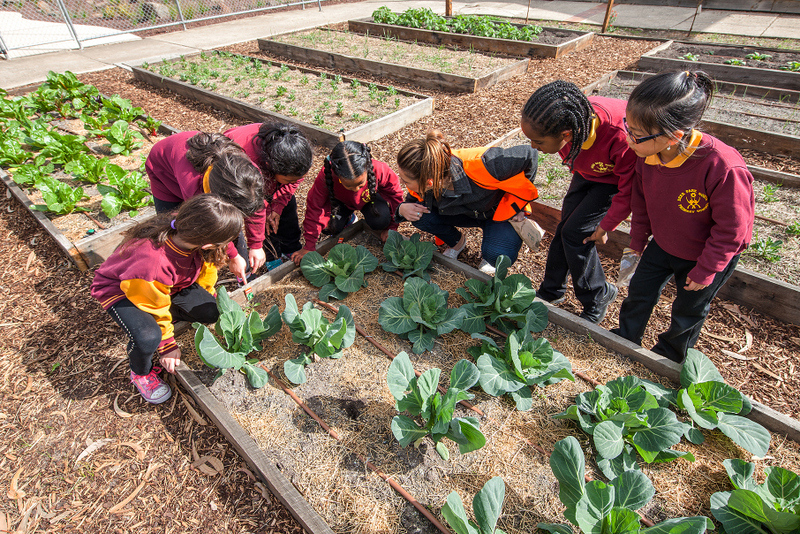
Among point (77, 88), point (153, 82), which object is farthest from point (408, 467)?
point (153, 82)

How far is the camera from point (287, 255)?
11.3 ft

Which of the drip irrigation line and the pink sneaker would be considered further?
the pink sneaker

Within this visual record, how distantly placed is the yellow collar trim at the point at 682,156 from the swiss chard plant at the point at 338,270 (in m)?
1.68

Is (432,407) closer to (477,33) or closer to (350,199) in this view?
(350,199)

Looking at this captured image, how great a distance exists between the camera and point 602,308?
270cm

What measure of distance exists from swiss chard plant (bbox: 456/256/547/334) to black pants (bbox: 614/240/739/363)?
1.62 feet

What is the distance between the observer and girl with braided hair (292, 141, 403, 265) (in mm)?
2727

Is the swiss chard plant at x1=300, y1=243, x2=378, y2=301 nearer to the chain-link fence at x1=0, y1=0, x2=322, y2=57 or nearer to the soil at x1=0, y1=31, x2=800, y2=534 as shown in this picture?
the soil at x1=0, y1=31, x2=800, y2=534

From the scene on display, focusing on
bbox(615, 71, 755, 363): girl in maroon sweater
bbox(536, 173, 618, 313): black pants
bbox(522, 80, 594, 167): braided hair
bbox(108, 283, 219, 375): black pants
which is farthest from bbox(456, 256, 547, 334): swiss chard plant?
bbox(108, 283, 219, 375): black pants

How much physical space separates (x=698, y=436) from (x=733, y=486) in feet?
0.69

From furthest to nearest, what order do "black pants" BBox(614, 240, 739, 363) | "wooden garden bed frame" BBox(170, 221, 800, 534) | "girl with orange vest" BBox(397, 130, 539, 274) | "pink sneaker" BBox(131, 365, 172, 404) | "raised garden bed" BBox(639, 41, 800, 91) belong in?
"raised garden bed" BBox(639, 41, 800, 91) → "girl with orange vest" BBox(397, 130, 539, 274) → "pink sneaker" BBox(131, 365, 172, 404) → "black pants" BBox(614, 240, 739, 363) → "wooden garden bed frame" BBox(170, 221, 800, 534)

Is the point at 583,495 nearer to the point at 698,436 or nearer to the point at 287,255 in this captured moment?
the point at 698,436

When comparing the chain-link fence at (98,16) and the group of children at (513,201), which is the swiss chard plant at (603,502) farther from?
the chain-link fence at (98,16)

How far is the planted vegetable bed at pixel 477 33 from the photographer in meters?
7.47
